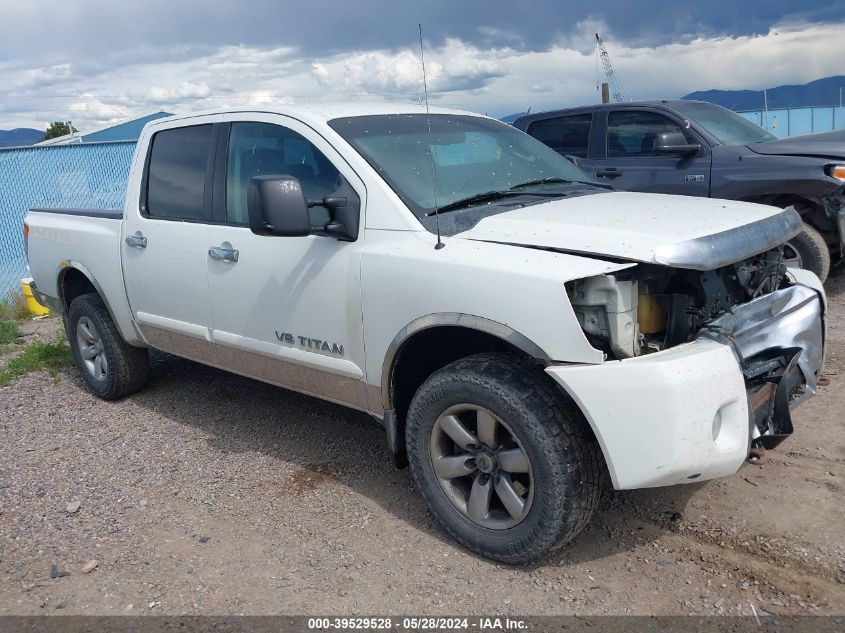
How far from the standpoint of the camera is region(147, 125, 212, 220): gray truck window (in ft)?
14.7

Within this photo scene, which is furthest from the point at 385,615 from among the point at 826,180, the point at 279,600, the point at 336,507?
the point at 826,180

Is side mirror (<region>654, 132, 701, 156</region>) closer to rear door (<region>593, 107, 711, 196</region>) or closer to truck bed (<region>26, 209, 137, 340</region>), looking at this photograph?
rear door (<region>593, 107, 711, 196</region>)

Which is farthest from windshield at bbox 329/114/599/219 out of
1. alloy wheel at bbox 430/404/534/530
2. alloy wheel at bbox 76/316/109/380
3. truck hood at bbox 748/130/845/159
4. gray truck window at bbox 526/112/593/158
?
gray truck window at bbox 526/112/593/158

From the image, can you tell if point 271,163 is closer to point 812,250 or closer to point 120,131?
point 812,250

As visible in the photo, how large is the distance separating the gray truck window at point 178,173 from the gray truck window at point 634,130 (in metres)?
4.74

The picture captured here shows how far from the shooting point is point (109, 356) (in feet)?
17.9

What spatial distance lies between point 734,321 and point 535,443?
37.9 inches

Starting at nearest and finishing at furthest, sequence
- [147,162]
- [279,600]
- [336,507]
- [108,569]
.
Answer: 1. [279,600]
2. [108,569]
3. [336,507]
4. [147,162]

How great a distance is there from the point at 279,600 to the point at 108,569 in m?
0.89

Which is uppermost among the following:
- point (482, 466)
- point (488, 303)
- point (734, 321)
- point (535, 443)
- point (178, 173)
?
point (178, 173)

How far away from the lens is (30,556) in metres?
3.62

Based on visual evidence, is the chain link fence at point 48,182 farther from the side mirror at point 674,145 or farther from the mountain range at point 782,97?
the mountain range at point 782,97

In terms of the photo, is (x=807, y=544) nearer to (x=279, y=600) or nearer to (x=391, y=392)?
(x=391, y=392)

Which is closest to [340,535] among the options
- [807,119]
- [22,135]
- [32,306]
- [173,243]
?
[173,243]
